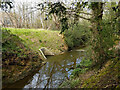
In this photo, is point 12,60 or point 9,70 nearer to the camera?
point 9,70

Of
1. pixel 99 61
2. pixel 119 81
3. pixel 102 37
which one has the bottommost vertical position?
pixel 99 61

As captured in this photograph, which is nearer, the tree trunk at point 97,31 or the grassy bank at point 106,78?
the grassy bank at point 106,78

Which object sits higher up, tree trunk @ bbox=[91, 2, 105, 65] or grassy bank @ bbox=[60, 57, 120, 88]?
tree trunk @ bbox=[91, 2, 105, 65]

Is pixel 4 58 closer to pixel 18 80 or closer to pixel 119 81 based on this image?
pixel 18 80

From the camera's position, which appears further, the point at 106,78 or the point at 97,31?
the point at 97,31

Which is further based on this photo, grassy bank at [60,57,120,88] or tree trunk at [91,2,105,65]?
tree trunk at [91,2,105,65]

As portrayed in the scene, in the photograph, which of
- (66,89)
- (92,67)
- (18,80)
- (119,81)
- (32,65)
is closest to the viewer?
(119,81)

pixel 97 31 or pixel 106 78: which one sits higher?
pixel 97 31

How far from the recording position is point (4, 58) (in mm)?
5223

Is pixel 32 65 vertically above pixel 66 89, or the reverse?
pixel 66 89

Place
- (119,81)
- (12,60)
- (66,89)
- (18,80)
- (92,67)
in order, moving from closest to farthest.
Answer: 1. (119,81)
2. (66,89)
3. (92,67)
4. (18,80)
5. (12,60)

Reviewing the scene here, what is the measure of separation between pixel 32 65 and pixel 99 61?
4680mm

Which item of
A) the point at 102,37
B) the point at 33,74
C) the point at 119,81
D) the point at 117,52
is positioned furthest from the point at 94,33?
the point at 33,74

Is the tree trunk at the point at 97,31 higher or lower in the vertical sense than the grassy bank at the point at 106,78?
higher
